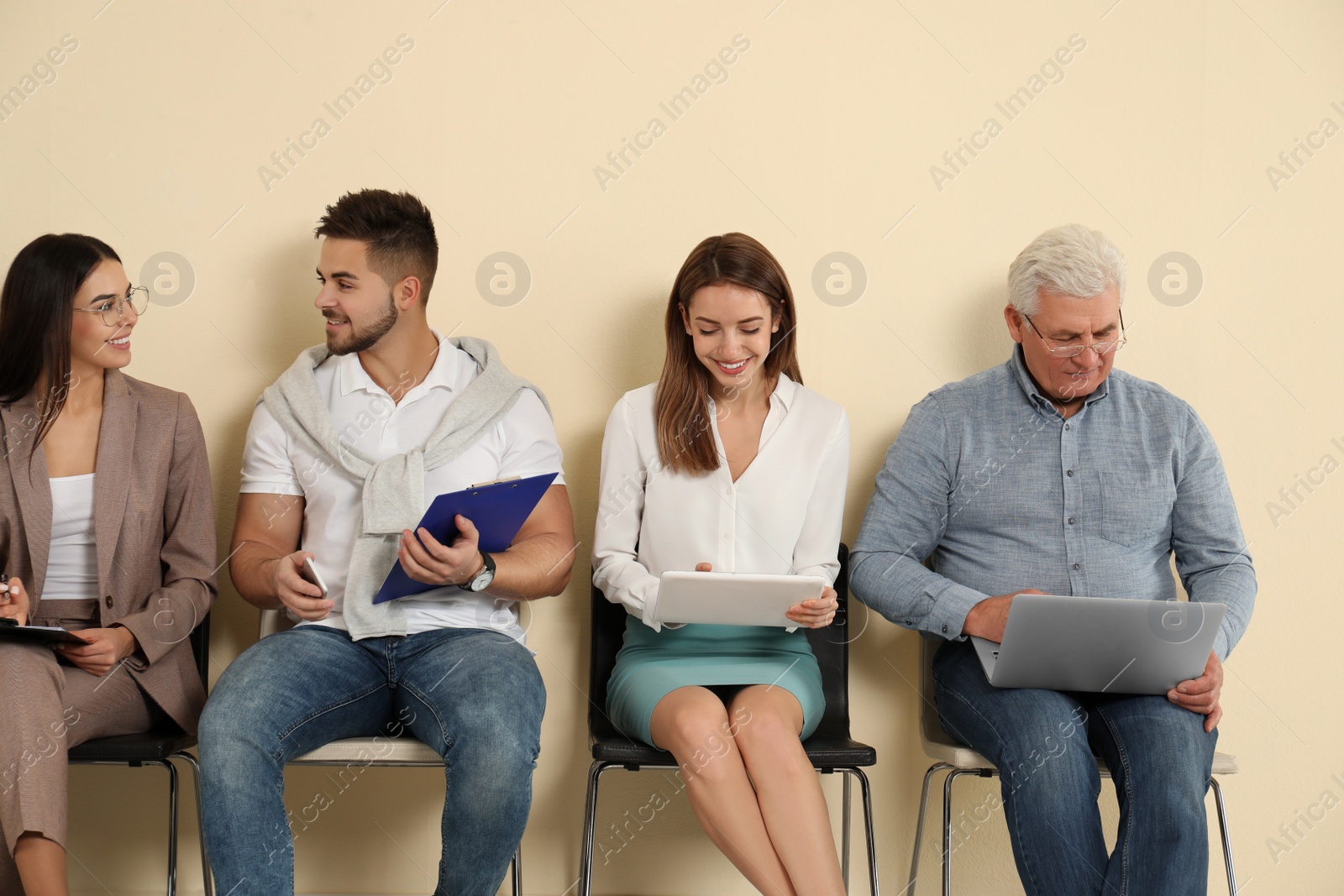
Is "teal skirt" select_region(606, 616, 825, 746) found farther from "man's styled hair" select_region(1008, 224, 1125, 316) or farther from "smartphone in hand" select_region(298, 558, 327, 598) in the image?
"man's styled hair" select_region(1008, 224, 1125, 316)

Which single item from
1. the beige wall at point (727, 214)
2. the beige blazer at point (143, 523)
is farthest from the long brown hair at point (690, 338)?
the beige blazer at point (143, 523)

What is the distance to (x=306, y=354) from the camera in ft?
7.34

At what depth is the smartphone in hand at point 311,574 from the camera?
1880 millimetres

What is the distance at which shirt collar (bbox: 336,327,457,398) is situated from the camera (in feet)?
7.13

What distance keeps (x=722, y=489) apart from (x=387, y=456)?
0.68 meters

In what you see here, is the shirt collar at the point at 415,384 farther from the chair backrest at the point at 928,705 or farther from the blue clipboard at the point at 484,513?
the chair backrest at the point at 928,705

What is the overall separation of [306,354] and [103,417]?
1.34 feet

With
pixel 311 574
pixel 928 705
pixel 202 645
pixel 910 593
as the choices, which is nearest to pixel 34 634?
pixel 202 645

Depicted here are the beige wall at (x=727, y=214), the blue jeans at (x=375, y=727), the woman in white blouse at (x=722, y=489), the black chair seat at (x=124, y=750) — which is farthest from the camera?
the beige wall at (x=727, y=214)

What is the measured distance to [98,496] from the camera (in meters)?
2.06

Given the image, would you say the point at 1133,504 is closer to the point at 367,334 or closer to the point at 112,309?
the point at 367,334

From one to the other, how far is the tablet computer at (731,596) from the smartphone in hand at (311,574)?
603mm

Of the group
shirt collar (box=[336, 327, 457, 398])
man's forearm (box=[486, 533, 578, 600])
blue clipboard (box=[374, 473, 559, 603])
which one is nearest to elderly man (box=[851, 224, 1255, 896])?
man's forearm (box=[486, 533, 578, 600])

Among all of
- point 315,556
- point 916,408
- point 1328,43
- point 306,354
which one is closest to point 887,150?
point 916,408
